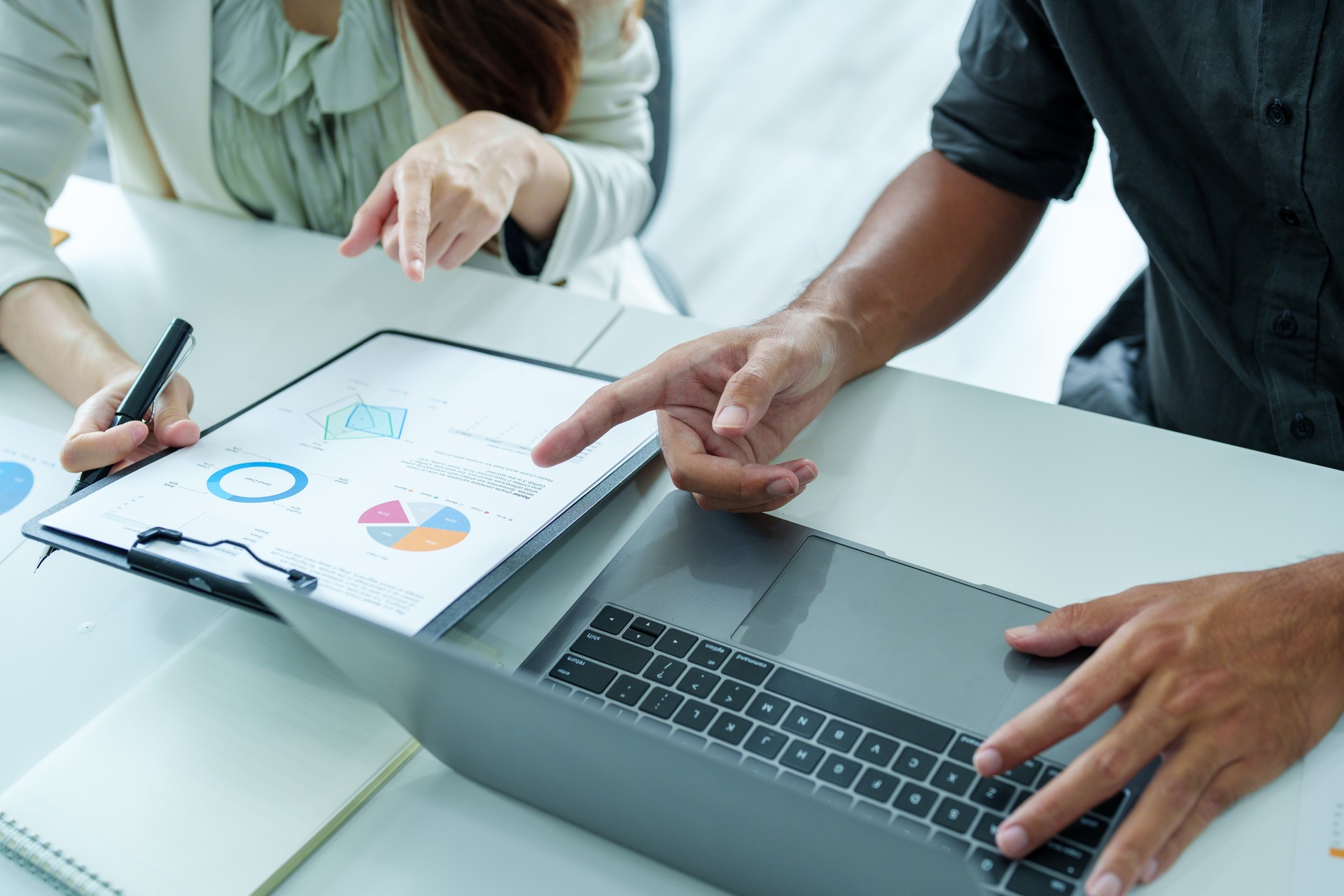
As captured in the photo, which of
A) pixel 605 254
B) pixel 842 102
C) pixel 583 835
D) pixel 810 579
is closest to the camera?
pixel 583 835

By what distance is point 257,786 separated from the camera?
500mm

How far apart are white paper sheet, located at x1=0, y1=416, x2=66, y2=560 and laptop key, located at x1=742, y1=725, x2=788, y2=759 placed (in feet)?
1.71

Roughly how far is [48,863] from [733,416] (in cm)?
42

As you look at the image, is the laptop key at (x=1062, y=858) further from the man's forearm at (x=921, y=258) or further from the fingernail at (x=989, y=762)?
the man's forearm at (x=921, y=258)

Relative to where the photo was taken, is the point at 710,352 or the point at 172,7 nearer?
the point at 710,352

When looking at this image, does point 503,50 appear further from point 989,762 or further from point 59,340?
point 989,762

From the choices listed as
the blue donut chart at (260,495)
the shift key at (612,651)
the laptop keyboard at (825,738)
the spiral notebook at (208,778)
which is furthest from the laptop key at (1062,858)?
the blue donut chart at (260,495)

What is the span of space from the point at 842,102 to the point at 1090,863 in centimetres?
265

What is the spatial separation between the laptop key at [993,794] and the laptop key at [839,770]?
0.18 ft

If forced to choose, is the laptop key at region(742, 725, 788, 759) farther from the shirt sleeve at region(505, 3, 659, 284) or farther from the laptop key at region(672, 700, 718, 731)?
the shirt sleeve at region(505, 3, 659, 284)

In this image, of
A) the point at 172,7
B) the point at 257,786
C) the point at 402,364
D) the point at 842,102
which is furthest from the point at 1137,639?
the point at 842,102

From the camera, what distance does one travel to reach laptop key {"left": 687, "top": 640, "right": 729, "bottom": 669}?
20.8 inches

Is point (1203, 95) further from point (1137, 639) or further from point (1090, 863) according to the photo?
point (1090, 863)

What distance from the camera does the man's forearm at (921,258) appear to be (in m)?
0.80
